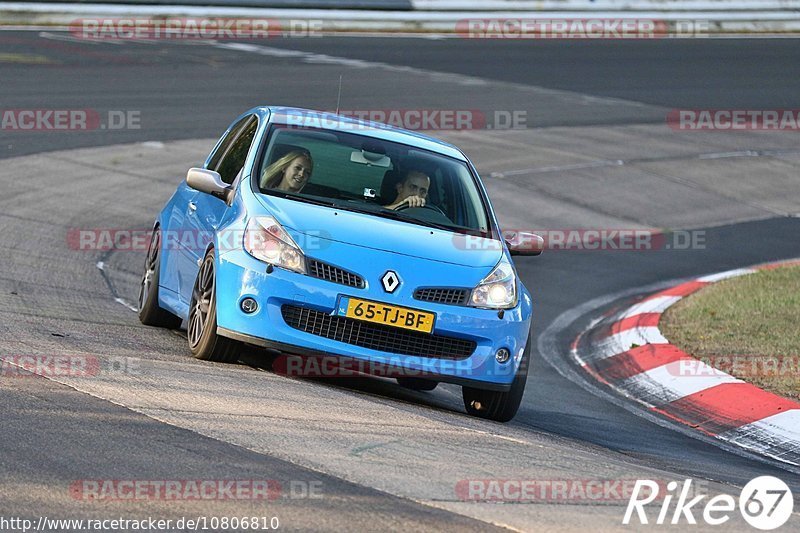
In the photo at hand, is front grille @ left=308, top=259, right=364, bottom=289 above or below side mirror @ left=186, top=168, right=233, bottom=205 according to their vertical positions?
below

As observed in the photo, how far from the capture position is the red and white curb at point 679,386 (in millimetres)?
9008

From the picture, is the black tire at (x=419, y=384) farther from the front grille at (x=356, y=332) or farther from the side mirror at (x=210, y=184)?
the side mirror at (x=210, y=184)

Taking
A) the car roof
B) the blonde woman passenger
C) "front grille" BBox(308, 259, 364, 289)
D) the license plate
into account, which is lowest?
the license plate

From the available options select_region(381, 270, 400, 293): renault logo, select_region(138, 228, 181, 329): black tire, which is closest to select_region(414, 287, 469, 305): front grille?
select_region(381, 270, 400, 293): renault logo

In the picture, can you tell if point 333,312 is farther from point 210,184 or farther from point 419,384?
point 419,384

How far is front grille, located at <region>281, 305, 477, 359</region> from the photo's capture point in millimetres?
7762

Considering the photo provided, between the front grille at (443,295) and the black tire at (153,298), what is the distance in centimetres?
238

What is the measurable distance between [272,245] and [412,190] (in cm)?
126

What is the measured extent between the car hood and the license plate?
0.36 metres

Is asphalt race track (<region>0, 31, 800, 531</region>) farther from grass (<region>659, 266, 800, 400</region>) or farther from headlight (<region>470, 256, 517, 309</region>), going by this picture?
grass (<region>659, 266, 800, 400</region>)

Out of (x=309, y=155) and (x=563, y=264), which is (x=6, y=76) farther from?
(x=309, y=155)

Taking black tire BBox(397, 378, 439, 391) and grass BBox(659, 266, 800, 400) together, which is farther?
grass BBox(659, 266, 800, 400)

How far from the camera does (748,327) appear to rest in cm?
1170

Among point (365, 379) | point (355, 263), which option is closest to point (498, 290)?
point (355, 263)
